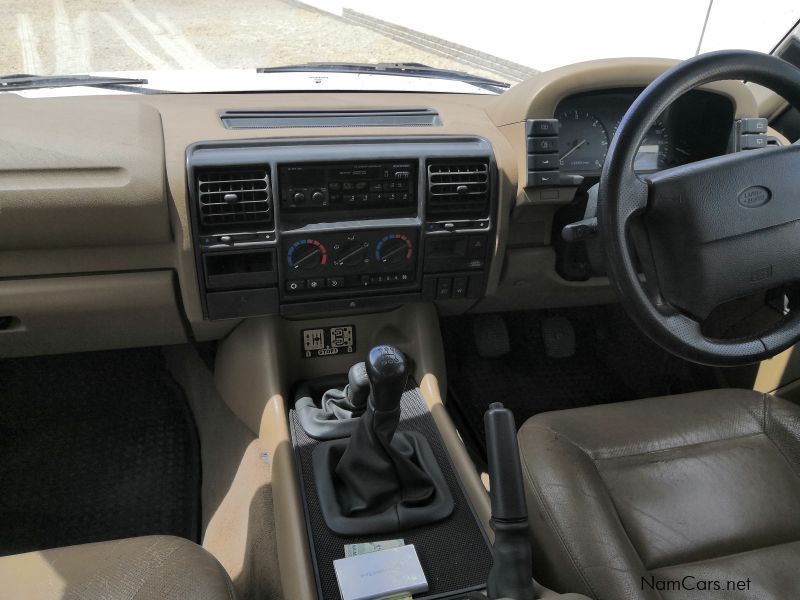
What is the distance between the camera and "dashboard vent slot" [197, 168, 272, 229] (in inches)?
62.9

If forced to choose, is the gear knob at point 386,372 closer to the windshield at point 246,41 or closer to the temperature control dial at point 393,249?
the temperature control dial at point 393,249

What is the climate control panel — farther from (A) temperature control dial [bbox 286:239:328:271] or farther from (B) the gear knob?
(B) the gear knob

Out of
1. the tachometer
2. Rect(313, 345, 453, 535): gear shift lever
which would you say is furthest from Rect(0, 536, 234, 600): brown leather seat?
the tachometer

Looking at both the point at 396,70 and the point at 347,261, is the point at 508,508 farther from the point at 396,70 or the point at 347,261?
the point at 396,70

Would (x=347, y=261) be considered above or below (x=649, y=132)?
below

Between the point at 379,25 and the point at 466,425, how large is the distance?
4.05 meters

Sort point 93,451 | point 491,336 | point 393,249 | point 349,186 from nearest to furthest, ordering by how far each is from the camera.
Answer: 1. point 349,186
2. point 393,249
3. point 93,451
4. point 491,336

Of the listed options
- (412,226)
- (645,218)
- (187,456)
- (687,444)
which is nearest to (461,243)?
(412,226)

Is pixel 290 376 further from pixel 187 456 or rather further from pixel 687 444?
pixel 687 444

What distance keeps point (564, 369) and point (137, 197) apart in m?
1.77

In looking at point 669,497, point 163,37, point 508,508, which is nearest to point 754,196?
point 669,497

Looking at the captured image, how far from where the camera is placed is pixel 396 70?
2293 mm

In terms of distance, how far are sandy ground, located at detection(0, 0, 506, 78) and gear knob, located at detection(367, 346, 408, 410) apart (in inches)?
51.3

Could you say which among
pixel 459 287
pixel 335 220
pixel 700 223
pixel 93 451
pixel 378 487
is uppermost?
pixel 700 223
